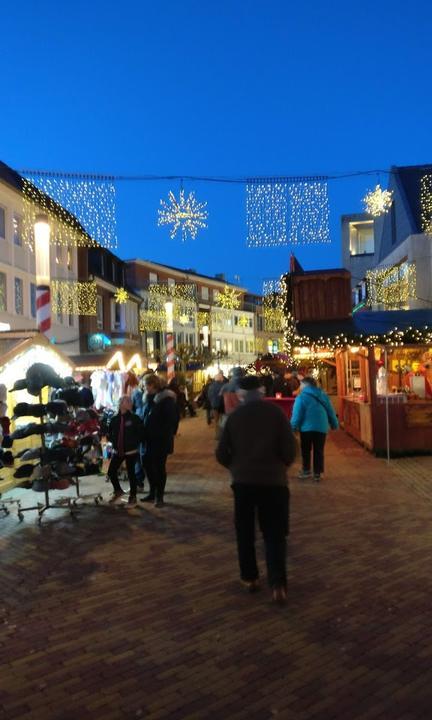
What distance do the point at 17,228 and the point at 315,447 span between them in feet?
59.6

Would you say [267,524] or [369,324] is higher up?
[369,324]

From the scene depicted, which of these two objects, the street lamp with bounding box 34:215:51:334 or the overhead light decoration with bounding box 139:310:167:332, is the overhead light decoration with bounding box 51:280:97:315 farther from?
the street lamp with bounding box 34:215:51:334

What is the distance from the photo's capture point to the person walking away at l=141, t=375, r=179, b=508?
8758 mm

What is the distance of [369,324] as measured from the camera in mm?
14875

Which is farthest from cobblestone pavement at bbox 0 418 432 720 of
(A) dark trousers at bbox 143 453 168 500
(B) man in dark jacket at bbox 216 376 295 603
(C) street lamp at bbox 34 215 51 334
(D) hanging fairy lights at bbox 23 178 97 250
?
(D) hanging fairy lights at bbox 23 178 97 250

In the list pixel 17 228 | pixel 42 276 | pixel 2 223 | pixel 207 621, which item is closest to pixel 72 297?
pixel 17 228

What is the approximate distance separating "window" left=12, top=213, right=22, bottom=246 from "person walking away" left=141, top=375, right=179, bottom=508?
1757 cm

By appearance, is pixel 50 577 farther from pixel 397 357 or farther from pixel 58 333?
pixel 58 333

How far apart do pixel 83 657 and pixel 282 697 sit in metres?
1.33

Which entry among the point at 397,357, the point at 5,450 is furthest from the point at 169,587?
the point at 397,357

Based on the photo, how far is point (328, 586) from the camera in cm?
530

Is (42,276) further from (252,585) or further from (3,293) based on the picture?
(3,293)

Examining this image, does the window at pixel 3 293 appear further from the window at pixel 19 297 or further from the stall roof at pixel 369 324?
the stall roof at pixel 369 324

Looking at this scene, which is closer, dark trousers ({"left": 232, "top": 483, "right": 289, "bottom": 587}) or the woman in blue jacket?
dark trousers ({"left": 232, "top": 483, "right": 289, "bottom": 587})
